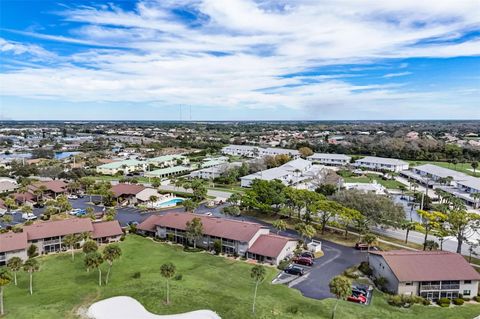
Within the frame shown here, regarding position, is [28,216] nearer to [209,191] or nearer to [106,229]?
[106,229]

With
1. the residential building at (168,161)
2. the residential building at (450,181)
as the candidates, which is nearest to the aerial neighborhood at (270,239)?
the residential building at (450,181)

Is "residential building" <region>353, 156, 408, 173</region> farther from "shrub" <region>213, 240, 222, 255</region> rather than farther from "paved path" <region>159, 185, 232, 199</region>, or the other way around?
"shrub" <region>213, 240, 222, 255</region>

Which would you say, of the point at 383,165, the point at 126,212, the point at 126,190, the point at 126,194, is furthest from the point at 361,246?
the point at 383,165

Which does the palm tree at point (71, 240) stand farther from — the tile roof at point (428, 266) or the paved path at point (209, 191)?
the paved path at point (209, 191)

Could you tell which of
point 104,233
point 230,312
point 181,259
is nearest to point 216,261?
point 181,259

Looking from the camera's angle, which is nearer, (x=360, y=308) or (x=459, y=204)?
(x=360, y=308)

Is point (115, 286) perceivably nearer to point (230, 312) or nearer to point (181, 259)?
point (181, 259)

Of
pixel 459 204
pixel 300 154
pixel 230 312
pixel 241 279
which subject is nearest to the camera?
pixel 230 312
